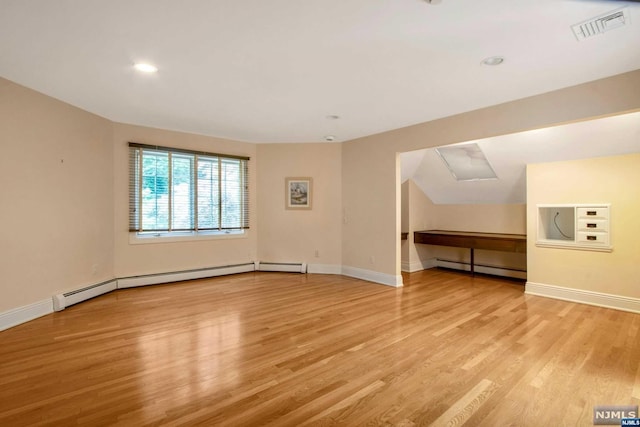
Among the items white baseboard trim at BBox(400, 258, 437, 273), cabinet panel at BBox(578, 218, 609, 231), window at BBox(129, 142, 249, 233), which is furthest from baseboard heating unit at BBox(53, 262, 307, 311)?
cabinet panel at BBox(578, 218, 609, 231)

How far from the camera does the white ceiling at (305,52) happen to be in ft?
6.58

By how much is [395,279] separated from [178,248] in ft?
12.2

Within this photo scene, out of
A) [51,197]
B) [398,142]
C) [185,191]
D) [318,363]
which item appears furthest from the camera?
[185,191]

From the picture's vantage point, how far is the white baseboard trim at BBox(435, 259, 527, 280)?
5559mm

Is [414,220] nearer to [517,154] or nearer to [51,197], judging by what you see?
Result: [517,154]

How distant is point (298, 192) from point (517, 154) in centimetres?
371

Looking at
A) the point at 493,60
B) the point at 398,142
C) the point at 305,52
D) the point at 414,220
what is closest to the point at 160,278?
the point at 305,52

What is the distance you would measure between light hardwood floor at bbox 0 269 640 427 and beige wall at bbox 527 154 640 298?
43 centimetres

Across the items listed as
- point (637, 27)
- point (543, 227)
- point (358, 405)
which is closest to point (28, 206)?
point (358, 405)

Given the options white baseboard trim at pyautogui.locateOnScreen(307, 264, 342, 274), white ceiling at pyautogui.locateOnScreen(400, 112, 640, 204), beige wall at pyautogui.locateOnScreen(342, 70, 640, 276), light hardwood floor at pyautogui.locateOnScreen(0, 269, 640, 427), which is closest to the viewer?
light hardwood floor at pyautogui.locateOnScreen(0, 269, 640, 427)

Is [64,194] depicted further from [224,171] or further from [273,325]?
[273,325]

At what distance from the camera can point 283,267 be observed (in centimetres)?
600

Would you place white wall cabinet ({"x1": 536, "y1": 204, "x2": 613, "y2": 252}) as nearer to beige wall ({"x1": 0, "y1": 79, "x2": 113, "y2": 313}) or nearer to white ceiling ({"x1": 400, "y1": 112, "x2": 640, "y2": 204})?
white ceiling ({"x1": 400, "y1": 112, "x2": 640, "y2": 204})

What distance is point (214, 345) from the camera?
2809 mm
